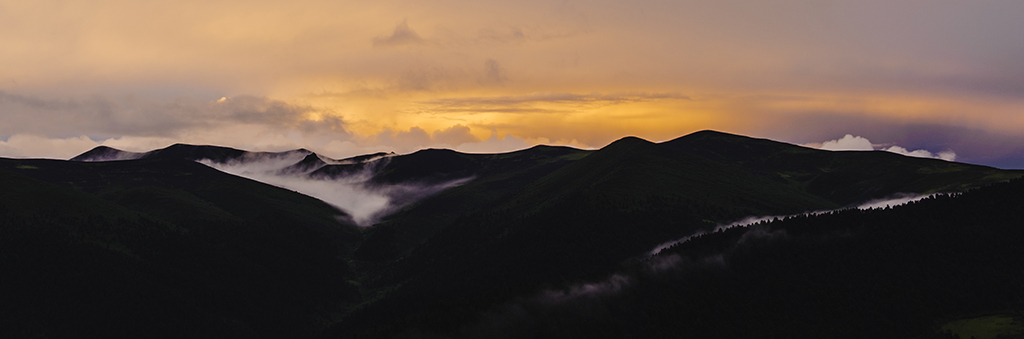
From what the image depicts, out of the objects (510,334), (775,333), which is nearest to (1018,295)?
(775,333)

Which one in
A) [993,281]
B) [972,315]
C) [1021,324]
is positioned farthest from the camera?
[993,281]

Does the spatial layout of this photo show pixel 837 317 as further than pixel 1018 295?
Yes

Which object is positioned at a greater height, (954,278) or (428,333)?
(954,278)

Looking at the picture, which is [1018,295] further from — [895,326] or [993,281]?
[895,326]

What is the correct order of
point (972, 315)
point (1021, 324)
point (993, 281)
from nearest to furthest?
point (1021, 324) < point (972, 315) < point (993, 281)

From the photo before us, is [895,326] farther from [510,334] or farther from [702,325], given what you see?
[510,334]

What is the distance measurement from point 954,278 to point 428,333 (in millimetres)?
173358

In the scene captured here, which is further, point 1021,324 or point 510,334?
point 510,334

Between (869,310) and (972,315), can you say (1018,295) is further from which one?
(869,310)

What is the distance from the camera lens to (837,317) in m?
194

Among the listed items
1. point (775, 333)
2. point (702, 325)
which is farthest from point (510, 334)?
point (775, 333)

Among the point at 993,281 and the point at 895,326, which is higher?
the point at 993,281

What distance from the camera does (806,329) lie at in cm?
18812

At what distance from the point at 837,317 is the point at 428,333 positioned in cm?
13144
